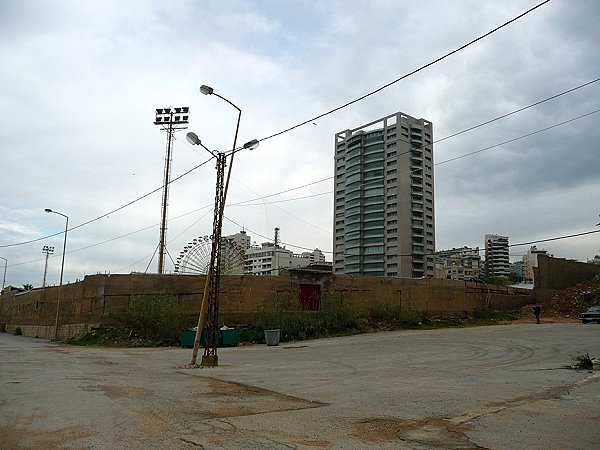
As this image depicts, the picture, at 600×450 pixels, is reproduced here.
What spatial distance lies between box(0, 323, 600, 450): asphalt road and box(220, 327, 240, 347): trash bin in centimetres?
1075

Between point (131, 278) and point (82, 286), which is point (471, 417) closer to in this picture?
point (131, 278)

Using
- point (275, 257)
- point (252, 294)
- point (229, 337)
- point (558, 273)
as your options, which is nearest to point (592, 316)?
point (558, 273)

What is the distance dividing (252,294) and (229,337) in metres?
4.44

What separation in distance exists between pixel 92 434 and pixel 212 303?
13.4 m

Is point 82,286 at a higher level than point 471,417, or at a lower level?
higher

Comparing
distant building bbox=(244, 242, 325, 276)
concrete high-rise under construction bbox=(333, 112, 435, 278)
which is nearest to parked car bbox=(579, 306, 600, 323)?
concrete high-rise under construction bbox=(333, 112, 435, 278)

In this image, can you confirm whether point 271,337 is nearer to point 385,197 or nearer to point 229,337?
point 229,337

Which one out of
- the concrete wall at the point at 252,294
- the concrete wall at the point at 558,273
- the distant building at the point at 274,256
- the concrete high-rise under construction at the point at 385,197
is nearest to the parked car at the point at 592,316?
the concrete wall at the point at 252,294

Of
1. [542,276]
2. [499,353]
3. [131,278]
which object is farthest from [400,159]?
[499,353]

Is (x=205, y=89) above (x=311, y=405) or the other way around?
above

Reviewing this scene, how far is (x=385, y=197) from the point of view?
205 feet

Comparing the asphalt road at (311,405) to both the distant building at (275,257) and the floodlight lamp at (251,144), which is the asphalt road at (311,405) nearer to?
the floodlight lamp at (251,144)

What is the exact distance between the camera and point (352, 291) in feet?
124

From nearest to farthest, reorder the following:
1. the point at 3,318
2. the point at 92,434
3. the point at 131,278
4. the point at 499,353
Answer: the point at 92,434, the point at 499,353, the point at 131,278, the point at 3,318
